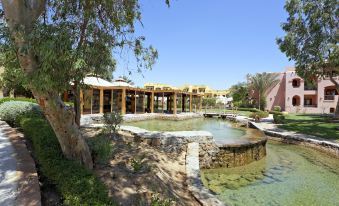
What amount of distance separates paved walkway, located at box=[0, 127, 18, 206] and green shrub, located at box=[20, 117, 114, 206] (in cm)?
63

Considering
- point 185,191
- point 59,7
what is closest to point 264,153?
point 185,191

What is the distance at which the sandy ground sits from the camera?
5.84 metres

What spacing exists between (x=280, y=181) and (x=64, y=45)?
27.4 ft

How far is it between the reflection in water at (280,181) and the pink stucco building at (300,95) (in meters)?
29.5

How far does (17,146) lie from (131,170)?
3.72m

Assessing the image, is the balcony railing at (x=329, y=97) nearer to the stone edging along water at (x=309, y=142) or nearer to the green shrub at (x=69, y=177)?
the stone edging along water at (x=309, y=142)

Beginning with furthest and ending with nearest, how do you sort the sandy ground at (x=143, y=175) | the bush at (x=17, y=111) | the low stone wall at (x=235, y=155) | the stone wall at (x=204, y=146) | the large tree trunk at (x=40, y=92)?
the bush at (x=17, y=111)
the low stone wall at (x=235, y=155)
the stone wall at (x=204, y=146)
the sandy ground at (x=143, y=175)
the large tree trunk at (x=40, y=92)

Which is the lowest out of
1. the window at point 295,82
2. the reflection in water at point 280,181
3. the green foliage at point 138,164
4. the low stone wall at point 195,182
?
the reflection in water at point 280,181

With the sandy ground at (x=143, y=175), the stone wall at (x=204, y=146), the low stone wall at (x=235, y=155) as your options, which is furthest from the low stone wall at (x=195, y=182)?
the low stone wall at (x=235, y=155)

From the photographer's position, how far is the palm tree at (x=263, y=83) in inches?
1695

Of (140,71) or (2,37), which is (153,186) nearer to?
(140,71)

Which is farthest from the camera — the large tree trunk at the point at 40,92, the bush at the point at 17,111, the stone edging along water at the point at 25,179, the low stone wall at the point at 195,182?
the bush at the point at 17,111

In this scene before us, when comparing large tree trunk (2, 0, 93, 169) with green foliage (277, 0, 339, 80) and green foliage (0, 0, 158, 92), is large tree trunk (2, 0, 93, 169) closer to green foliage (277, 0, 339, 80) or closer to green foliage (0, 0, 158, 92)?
green foliage (0, 0, 158, 92)

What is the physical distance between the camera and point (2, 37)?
199 inches
